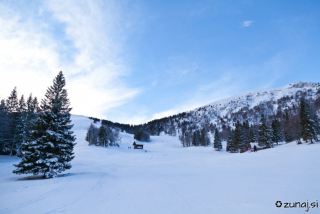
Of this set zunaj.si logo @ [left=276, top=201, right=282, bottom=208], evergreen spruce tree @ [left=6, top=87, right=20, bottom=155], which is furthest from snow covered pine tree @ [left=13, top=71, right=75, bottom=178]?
evergreen spruce tree @ [left=6, top=87, right=20, bottom=155]

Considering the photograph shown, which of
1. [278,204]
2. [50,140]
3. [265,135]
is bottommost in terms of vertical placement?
[278,204]

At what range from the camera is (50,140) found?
15.8 meters

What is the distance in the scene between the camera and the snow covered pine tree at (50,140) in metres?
14.6

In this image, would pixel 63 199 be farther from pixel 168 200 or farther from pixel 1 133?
pixel 1 133

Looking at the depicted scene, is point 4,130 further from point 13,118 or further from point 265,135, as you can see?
point 265,135

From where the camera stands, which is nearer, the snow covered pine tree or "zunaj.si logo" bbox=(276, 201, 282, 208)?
"zunaj.si logo" bbox=(276, 201, 282, 208)

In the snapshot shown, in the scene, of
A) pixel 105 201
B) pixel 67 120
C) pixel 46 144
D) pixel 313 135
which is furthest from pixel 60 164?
pixel 313 135

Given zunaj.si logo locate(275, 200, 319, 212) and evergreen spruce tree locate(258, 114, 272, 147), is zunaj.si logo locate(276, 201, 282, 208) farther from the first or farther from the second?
evergreen spruce tree locate(258, 114, 272, 147)

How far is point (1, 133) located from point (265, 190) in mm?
45544

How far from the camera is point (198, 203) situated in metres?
5.90

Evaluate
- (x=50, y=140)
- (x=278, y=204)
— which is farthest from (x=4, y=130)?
(x=278, y=204)

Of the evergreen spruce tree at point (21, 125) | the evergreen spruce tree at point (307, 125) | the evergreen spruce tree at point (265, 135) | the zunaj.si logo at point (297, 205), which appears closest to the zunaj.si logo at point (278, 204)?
the zunaj.si logo at point (297, 205)

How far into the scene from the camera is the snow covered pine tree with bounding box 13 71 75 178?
14.6 meters

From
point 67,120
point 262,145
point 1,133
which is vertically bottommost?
point 262,145
